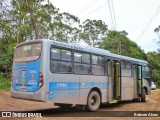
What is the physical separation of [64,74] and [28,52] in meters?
1.72

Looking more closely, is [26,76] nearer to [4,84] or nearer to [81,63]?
[81,63]

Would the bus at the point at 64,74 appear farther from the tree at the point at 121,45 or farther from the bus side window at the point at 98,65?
the tree at the point at 121,45

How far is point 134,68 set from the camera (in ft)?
58.7

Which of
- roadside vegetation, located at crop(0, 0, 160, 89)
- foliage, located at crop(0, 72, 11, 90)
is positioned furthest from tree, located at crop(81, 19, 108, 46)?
foliage, located at crop(0, 72, 11, 90)

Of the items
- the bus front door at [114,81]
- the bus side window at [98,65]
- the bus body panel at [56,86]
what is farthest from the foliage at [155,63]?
the bus body panel at [56,86]

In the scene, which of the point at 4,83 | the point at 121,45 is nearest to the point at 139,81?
the point at 4,83

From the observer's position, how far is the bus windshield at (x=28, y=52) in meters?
11.1

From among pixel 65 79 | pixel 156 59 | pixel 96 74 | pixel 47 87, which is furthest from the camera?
pixel 156 59

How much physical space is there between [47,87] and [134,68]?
344 inches

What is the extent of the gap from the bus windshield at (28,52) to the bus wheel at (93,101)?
336 centimetres

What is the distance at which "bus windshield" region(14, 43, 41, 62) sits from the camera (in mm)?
11070

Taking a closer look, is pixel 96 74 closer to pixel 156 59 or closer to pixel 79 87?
pixel 79 87

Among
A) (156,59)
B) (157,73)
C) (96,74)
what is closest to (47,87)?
(96,74)

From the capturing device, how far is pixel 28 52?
11516mm
